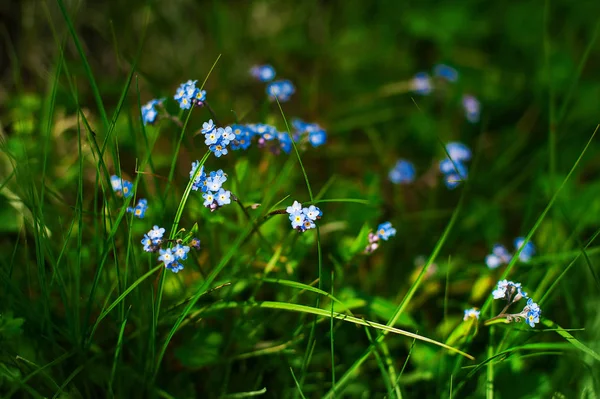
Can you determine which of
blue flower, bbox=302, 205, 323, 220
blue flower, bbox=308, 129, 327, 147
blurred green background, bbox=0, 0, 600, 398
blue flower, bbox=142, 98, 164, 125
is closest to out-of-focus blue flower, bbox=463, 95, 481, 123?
blurred green background, bbox=0, 0, 600, 398

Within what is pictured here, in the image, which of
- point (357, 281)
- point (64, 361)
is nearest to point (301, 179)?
point (357, 281)

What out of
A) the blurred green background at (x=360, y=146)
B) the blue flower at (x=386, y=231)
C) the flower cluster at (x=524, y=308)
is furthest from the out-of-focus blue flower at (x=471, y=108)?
the flower cluster at (x=524, y=308)

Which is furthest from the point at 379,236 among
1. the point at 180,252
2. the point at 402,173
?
the point at 402,173

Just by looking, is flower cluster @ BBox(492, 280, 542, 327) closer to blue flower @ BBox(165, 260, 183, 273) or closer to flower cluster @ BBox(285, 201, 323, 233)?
flower cluster @ BBox(285, 201, 323, 233)

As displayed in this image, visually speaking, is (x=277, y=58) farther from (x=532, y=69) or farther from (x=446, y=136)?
(x=532, y=69)

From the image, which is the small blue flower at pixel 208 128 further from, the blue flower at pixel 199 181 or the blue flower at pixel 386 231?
the blue flower at pixel 386 231

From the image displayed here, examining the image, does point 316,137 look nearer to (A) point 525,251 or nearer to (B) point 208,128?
(B) point 208,128
